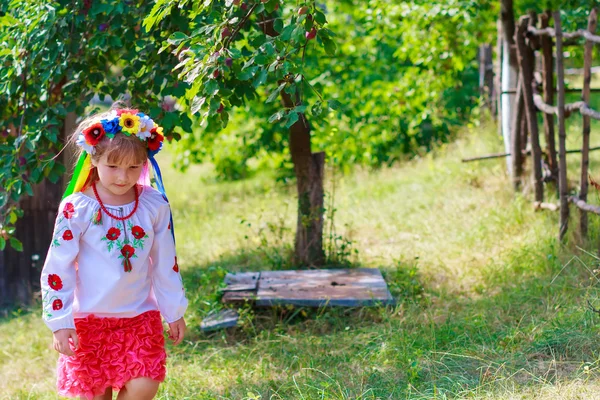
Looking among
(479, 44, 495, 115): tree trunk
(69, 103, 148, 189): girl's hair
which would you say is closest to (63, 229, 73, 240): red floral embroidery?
(69, 103, 148, 189): girl's hair

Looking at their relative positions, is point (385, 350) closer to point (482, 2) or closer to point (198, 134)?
point (482, 2)

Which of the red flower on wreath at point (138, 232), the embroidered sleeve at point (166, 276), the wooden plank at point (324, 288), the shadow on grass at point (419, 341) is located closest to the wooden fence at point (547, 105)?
the shadow on grass at point (419, 341)

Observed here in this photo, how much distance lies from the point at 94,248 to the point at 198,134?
7457mm

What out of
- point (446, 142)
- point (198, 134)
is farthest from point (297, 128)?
point (198, 134)

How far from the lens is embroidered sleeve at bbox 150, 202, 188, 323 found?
283cm

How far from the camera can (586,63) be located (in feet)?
15.8

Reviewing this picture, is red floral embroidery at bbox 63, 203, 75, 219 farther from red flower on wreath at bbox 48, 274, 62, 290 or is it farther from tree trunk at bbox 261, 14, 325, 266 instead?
tree trunk at bbox 261, 14, 325, 266

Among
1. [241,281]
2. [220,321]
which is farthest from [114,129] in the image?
[241,281]

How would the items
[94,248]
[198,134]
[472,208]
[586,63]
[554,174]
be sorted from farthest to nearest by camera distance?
[198,134]
[472,208]
[554,174]
[586,63]
[94,248]

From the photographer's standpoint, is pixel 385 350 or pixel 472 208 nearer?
pixel 385 350

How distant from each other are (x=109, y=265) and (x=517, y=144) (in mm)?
4652

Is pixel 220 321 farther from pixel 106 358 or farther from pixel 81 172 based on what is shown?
pixel 81 172

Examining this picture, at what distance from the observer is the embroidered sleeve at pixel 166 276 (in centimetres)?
283

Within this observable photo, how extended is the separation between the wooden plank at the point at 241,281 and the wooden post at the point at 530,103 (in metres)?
2.39
